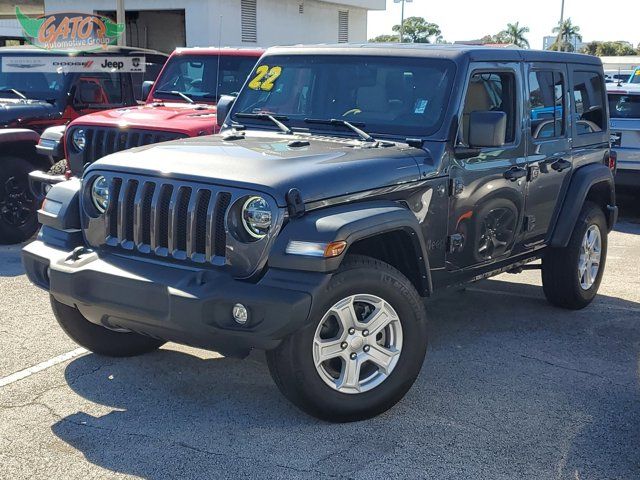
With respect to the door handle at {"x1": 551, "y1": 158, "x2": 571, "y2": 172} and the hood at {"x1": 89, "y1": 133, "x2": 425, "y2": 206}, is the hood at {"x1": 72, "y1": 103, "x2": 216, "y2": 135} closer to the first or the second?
the hood at {"x1": 89, "y1": 133, "x2": 425, "y2": 206}

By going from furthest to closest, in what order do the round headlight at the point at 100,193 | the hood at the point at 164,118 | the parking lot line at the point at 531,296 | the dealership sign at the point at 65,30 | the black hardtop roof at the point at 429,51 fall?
the dealership sign at the point at 65,30, the hood at the point at 164,118, the parking lot line at the point at 531,296, the black hardtop roof at the point at 429,51, the round headlight at the point at 100,193

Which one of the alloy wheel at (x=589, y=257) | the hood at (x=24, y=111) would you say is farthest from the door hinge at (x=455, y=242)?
the hood at (x=24, y=111)

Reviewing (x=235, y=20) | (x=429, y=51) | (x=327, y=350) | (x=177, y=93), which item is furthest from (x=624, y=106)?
(x=235, y=20)

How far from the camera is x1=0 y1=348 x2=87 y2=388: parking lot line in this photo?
4.70 meters

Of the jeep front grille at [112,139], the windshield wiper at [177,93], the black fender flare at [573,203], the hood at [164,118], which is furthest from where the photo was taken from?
the windshield wiper at [177,93]

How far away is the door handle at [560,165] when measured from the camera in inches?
228

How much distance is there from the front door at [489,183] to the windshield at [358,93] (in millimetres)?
217

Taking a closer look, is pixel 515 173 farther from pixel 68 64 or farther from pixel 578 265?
pixel 68 64

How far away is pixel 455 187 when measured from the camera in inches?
190

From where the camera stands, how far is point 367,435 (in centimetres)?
404

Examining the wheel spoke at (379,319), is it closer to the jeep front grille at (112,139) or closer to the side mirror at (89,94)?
the jeep front grille at (112,139)

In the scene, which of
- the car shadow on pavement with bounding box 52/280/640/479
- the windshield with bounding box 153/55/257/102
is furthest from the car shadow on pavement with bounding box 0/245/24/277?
the car shadow on pavement with bounding box 52/280/640/479

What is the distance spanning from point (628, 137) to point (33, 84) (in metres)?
7.44

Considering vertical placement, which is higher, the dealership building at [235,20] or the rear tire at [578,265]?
the dealership building at [235,20]
